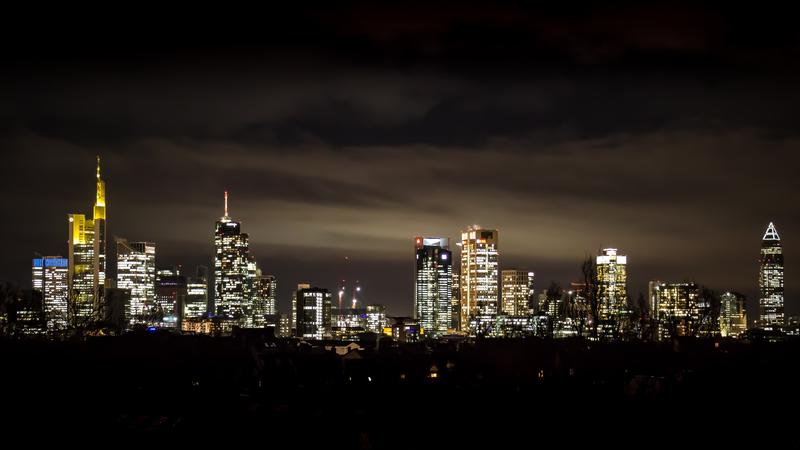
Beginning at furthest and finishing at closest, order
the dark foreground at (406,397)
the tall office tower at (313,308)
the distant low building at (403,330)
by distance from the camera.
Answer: the tall office tower at (313,308), the distant low building at (403,330), the dark foreground at (406,397)

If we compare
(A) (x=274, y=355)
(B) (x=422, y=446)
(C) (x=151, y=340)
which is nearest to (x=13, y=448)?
(B) (x=422, y=446)

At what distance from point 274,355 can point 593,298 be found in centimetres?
2520

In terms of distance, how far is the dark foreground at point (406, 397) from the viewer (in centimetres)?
2912

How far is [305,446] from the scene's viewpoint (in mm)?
27250

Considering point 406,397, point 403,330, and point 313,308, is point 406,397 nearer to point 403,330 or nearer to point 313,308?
point 403,330

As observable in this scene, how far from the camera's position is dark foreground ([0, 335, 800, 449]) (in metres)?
29.1

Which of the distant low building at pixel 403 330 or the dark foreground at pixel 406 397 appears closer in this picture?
the dark foreground at pixel 406 397

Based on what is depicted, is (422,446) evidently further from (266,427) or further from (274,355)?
(274,355)

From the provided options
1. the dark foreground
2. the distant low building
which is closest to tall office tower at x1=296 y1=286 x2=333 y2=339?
the distant low building

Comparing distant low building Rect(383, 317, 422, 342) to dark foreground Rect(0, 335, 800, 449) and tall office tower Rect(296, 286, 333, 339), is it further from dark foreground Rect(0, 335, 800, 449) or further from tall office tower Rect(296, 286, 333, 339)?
dark foreground Rect(0, 335, 800, 449)

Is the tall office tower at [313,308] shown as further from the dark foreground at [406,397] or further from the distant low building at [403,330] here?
the dark foreground at [406,397]

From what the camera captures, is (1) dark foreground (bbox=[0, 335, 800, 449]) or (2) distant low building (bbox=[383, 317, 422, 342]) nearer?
(1) dark foreground (bbox=[0, 335, 800, 449])

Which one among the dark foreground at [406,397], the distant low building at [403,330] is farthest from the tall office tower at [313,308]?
the dark foreground at [406,397]

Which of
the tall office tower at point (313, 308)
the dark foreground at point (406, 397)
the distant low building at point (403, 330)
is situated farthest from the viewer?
the tall office tower at point (313, 308)
